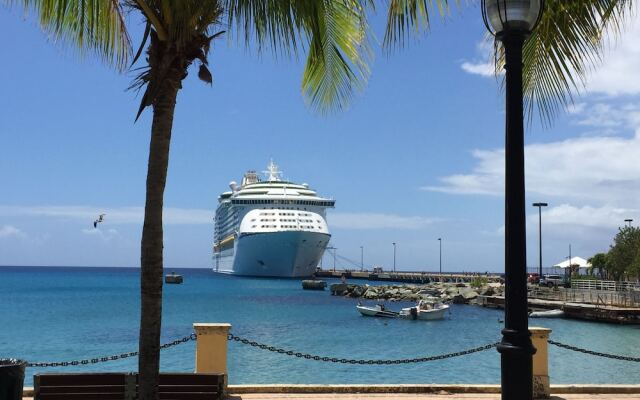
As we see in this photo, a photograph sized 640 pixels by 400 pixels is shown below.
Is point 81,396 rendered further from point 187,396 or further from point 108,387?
point 187,396

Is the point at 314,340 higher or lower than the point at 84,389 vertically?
lower

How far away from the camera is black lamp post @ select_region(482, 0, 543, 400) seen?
4336 mm

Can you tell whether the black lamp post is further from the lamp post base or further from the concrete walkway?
the concrete walkway

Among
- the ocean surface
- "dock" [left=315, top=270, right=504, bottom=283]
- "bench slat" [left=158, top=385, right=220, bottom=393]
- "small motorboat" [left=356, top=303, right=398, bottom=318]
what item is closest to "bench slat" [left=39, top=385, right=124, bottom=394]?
"bench slat" [left=158, top=385, right=220, bottom=393]

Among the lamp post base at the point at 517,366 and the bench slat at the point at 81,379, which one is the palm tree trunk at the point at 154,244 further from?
the lamp post base at the point at 517,366

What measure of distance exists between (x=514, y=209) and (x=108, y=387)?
17.0ft

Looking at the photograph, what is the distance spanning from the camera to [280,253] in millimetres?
88688

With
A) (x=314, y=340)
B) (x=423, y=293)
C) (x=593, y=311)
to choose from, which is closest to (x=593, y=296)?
(x=593, y=311)

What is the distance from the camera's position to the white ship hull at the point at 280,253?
85.8 metres

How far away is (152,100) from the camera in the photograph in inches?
226

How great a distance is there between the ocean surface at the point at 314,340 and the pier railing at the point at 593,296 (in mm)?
3414

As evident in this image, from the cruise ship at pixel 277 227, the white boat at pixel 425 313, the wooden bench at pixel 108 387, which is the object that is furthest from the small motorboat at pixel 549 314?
the cruise ship at pixel 277 227

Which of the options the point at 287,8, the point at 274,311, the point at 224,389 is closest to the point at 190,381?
the point at 224,389

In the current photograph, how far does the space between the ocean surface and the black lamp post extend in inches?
566
